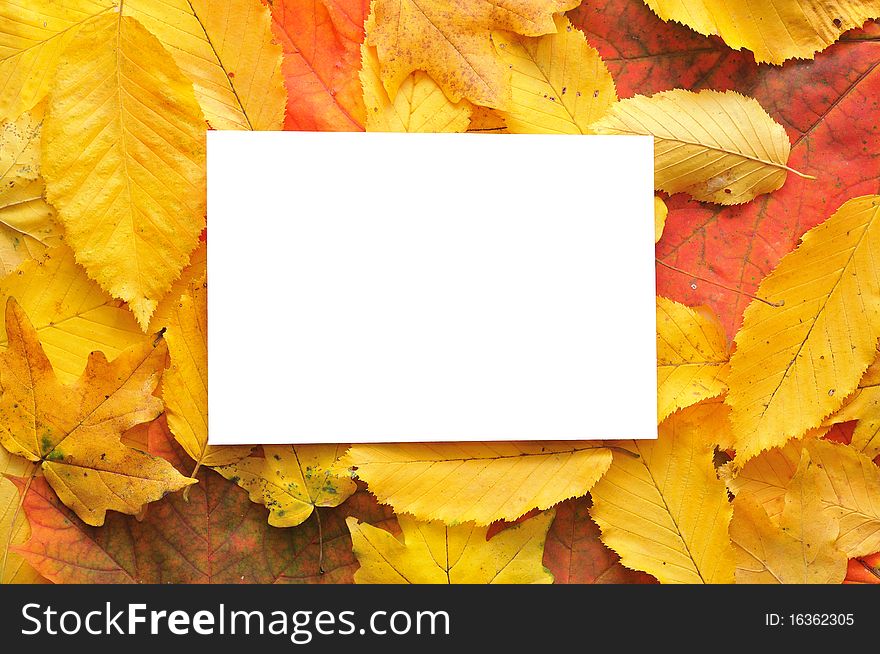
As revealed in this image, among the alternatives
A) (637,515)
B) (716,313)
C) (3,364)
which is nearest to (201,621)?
(3,364)

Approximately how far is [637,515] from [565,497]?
7 cm

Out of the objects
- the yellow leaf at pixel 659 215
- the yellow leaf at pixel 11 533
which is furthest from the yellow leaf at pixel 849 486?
the yellow leaf at pixel 11 533

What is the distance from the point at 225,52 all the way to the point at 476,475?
428 mm

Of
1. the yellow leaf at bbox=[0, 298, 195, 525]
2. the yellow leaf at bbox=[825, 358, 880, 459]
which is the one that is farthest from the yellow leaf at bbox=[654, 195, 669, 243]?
the yellow leaf at bbox=[0, 298, 195, 525]

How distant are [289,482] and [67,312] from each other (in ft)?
0.80

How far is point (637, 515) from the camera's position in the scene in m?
0.59

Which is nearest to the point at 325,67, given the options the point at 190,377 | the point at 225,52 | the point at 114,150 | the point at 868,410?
the point at 225,52

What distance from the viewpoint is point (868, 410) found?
23.8 inches

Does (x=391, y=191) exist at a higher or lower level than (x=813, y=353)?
higher

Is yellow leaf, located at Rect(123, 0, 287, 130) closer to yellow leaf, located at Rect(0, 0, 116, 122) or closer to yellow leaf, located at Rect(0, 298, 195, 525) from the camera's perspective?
yellow leaf, located at Rect(0, 0, 116, 122)

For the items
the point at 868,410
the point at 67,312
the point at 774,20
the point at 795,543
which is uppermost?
the point at 774,20

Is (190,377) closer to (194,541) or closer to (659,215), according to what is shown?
(194,541)

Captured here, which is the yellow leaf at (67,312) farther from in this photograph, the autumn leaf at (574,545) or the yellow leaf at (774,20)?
the yellow leaf at (774,20)

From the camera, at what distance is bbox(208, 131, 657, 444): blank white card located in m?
0.58
